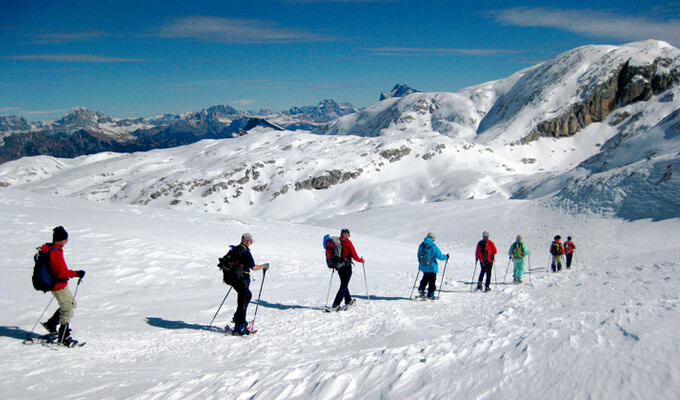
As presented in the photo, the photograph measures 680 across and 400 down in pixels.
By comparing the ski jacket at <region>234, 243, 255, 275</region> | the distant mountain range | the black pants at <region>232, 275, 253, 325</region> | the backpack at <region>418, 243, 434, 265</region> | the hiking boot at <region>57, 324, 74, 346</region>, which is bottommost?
the hiking boot at <region>57, 324, 74, 346</region>

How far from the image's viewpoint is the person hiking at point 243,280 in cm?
847

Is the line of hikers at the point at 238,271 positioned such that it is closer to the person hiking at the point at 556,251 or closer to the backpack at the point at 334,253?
the backpack at the point at 334,253

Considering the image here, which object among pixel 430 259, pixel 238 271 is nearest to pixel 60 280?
pixel 238 271

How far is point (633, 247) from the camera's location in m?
27.8

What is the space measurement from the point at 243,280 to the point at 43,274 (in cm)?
362

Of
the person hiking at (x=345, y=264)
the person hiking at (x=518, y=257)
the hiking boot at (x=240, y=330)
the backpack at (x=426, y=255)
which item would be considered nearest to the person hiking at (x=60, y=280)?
the hiking boot at (x=240, y=330)

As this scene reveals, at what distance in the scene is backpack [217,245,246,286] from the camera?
8.41 m

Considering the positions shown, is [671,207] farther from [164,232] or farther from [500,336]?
[164,232]

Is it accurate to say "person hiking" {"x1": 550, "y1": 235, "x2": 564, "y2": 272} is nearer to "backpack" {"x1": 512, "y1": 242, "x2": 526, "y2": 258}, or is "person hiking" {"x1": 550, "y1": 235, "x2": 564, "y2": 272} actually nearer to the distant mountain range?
"backpack" {"x1": 512, "y1": 242, "x2": 526, "y2": 258}

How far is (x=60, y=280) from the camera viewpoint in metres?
7.36

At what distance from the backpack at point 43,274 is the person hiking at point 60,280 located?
0.04 m

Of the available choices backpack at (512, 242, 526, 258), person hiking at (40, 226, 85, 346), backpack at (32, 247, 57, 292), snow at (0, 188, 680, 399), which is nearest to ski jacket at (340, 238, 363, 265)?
snow at (0, 188, 680, 399)

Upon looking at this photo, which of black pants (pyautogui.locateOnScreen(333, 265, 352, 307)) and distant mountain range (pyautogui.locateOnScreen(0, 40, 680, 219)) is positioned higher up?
distant mountain range (pyautogui.locateOnScreen(0, 40, 680, 219))

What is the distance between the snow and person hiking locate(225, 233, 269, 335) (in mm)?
335
